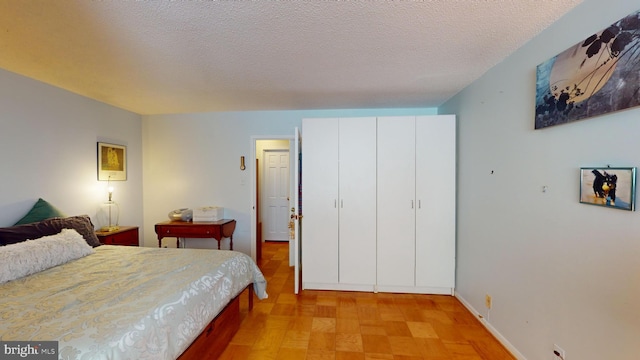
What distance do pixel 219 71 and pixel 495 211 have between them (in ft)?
9.07

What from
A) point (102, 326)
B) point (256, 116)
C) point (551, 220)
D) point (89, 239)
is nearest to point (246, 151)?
point (256, 116)

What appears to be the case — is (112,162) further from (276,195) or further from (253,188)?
(276,195)

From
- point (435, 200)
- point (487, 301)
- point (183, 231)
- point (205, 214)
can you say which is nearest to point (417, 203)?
point (435, 200)

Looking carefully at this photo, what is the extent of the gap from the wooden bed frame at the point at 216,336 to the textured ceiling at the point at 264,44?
2.03 meters

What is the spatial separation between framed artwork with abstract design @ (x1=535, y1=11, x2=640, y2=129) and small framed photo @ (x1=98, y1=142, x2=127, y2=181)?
4445 millimetres

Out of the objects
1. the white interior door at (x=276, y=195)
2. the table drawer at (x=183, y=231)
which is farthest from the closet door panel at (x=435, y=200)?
the white interior door at (x=276, y=195)

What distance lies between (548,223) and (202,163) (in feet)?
12.9

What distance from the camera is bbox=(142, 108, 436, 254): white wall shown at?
349cm

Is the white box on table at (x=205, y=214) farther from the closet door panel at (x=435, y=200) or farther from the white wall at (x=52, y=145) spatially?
the closet door panel at (x=435, y=200)

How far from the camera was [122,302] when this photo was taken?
126cm

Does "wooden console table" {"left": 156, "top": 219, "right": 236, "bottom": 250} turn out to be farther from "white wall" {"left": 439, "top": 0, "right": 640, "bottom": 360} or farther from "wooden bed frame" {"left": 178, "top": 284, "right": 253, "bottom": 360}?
"white wall" {"left": 439, "top": 0, "right": 640, "bottom": 360}

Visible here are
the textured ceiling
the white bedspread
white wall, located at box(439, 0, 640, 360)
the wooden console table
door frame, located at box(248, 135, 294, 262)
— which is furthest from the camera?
door frame, located at box(248, 135, 294, 262)

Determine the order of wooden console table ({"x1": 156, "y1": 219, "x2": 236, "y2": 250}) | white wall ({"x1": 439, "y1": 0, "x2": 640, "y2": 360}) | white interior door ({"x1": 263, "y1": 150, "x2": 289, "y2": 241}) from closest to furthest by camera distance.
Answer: white wall ({"x1": 439, "y1": 0, "x2": 640, "y2": 360}) < wooden console table ({"x1": 156, "y1": 219, "x2": 236, "y2": 250}) < white interior door ({"x1": 263, "y1": 150, "x2": 289, "y2": 241})

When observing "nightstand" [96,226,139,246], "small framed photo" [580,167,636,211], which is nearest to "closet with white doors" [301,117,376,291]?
"small framed photo" [580,167,636,211]
